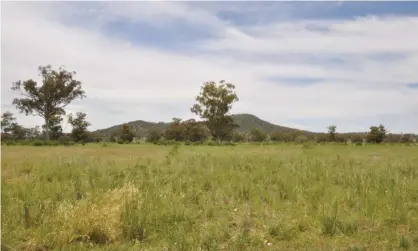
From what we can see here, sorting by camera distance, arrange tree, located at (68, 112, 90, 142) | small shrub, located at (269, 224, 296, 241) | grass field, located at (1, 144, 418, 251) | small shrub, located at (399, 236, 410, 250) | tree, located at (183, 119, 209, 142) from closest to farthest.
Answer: small shrub, located at (399, 236, 410, 250) < grass field, located at (1, 144, 418, 251) < small shrub, located at (269, 224, 296, 241) < tree, located at (68, 112, 90, 142) < tree, located at (183, 119, 209, 142)

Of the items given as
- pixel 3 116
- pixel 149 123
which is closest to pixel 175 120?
pixel 3 116

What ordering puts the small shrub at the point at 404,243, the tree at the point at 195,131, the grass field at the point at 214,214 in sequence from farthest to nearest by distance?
1. the tree at the point at 195,131
2. the grass field at the point at 214,214
3. the small shrub at the point at 404,243

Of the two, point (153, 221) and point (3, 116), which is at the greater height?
point (3, 116)

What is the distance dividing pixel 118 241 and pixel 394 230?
4.94 meters

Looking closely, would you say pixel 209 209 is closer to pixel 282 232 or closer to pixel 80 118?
pixel 282 232

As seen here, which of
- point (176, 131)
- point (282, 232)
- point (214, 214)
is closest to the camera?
point (282, 232)

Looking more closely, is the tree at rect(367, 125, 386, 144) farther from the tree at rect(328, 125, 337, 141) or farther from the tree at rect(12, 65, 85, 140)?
the tree at rect(12, 65, 85, 140)

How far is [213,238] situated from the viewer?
21.6ft

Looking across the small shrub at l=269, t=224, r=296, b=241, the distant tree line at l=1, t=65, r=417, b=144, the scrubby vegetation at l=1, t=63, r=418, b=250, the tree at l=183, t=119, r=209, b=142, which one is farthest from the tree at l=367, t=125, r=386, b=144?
the small shrub at l=269, t=224, r=296, b=241

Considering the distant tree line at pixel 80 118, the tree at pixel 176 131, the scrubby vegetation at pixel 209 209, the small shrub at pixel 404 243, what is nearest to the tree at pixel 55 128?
the distant tree line at pixel 80 118

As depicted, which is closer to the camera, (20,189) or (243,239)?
(243,239)

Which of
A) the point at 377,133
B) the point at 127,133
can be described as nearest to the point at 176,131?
the point at 127,133

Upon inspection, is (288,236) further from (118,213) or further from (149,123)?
(149,123)

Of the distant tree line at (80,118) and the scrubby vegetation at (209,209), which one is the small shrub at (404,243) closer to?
the scrubby vegetation at (209,209)
